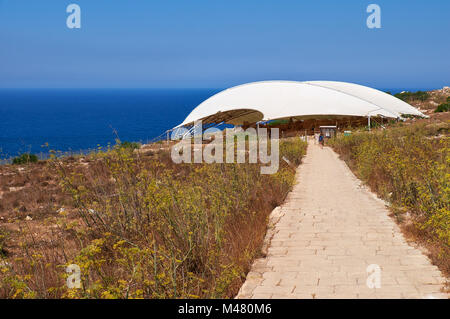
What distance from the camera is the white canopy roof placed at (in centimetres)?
2794

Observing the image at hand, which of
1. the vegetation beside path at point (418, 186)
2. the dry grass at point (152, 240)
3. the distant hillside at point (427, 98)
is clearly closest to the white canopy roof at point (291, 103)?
the distant hillside at point (427, 98)

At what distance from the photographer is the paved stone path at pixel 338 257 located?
4098mm

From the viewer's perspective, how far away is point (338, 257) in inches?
198

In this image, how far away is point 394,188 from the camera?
306 inches

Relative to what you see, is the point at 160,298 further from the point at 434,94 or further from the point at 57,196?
the point at 434,94

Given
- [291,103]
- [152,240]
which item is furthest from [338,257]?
[291,103]

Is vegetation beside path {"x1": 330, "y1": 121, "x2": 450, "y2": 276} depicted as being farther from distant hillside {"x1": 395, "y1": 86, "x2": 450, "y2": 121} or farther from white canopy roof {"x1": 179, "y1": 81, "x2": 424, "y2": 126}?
distant hillside {"x1": 395, "y1": 86, "x2": 450, "y2": 121}

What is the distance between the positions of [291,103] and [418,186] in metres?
22.9

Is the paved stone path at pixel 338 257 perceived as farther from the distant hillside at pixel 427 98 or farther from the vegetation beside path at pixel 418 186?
the distant hillside at pixel 427 98

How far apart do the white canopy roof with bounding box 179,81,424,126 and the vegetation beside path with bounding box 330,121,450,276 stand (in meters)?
15.7
